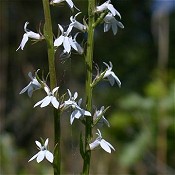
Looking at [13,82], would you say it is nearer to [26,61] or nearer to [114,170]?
[26,61]

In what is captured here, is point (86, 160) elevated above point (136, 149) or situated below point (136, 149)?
above

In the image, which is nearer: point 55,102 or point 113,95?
point 55,102

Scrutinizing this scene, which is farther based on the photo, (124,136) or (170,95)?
(124,136)

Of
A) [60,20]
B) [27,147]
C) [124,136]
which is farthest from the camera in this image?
[60,20]

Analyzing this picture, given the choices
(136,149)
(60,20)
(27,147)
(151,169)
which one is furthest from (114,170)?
(60,20)

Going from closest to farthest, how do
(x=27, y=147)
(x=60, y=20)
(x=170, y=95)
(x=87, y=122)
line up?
(x=87, y=122), (x=170, y=95), (x=27, y=147), (x=60, y=20)

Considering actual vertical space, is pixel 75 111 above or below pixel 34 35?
below

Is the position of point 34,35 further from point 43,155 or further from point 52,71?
point 43,155

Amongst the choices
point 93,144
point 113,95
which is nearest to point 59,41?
point 93,144
